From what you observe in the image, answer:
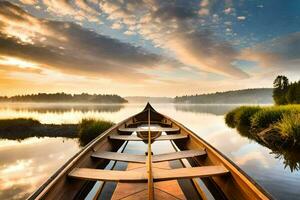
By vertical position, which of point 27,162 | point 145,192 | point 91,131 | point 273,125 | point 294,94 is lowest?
point 27,162

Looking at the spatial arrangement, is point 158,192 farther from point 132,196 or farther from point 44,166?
point 44,166

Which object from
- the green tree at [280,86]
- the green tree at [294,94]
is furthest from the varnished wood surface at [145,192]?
the green tree at [280,86]

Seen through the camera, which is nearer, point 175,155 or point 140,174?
point 140,174

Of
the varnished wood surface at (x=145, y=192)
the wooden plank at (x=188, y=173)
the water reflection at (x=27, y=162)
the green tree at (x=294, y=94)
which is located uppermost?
the green tree at (x=294, y=94)

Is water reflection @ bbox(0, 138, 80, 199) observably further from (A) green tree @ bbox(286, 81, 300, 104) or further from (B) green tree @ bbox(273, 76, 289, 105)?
(B) green tree @ bbox(273, 76, 289, 105)

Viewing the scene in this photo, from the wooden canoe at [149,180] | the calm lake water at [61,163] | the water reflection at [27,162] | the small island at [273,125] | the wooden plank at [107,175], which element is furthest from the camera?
the small island at [273,125]

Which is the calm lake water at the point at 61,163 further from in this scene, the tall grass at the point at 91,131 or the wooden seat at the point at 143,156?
the wooden seat at the point at 143,156

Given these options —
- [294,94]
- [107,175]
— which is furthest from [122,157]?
[294,94]

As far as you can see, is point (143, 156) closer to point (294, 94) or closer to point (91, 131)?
point (91, 131)

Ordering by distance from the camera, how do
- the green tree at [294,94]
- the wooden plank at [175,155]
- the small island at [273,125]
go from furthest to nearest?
1. the green tree at [294,94]
2. the small island at [273,125]
3. the wooden plank at [175,155]

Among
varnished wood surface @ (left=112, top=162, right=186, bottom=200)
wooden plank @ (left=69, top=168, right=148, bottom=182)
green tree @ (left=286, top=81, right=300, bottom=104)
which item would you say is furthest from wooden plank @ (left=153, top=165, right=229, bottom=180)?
green tree @ (left=286, top=81, right=300, bottom=104)

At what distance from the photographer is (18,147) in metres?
15.2

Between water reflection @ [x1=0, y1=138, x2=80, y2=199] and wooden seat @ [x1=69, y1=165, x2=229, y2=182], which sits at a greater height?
wooden seat @ [x1=69, y1=165, x2=229, y2=182]

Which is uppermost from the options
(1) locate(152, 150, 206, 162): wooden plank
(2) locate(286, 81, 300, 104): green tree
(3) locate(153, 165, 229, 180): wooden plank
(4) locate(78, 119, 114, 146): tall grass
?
(2) locate(286, 81, 300, 104): green tree
